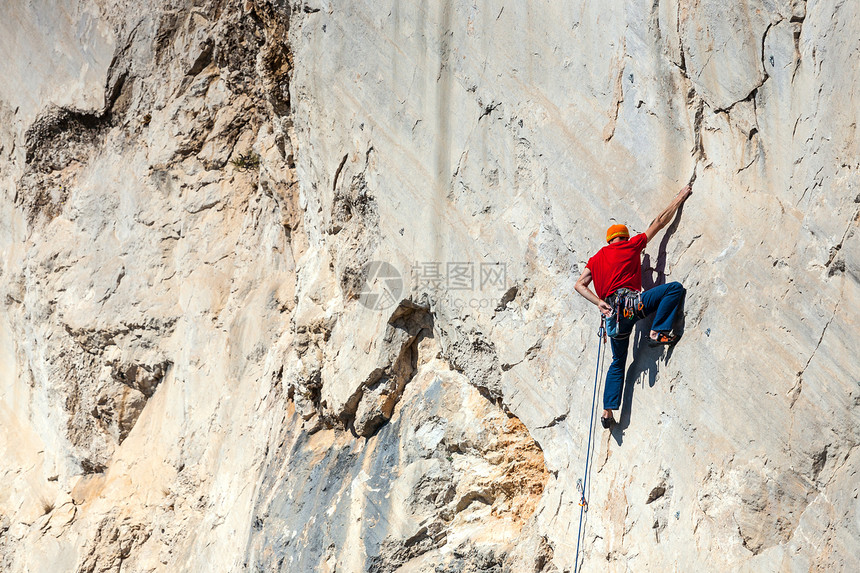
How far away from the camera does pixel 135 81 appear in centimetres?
931

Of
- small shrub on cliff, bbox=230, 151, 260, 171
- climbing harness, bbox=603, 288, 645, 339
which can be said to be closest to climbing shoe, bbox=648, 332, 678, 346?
climbing harness, bbox=603, 288, 645, 339

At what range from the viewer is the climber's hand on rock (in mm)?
4645

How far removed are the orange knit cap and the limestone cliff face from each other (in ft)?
0.73

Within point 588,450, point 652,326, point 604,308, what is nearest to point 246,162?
point 604,308

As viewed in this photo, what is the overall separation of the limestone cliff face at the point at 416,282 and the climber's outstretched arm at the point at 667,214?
59mm

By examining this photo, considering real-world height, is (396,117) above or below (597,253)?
above

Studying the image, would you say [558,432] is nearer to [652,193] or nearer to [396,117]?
[652,193]

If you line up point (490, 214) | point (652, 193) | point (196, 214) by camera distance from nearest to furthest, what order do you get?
point (652, 193) < point (490, 214) < point (196, 214)

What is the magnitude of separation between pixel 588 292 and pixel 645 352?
19.9 inches

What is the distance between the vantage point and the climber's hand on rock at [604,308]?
464 centimetres

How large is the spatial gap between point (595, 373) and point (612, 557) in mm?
1120

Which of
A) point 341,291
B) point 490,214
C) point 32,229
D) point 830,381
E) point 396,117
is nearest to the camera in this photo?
point 830,381

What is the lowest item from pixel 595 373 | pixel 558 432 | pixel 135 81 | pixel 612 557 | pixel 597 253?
pixel 612 557

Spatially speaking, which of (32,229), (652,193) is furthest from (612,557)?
(32,229)
